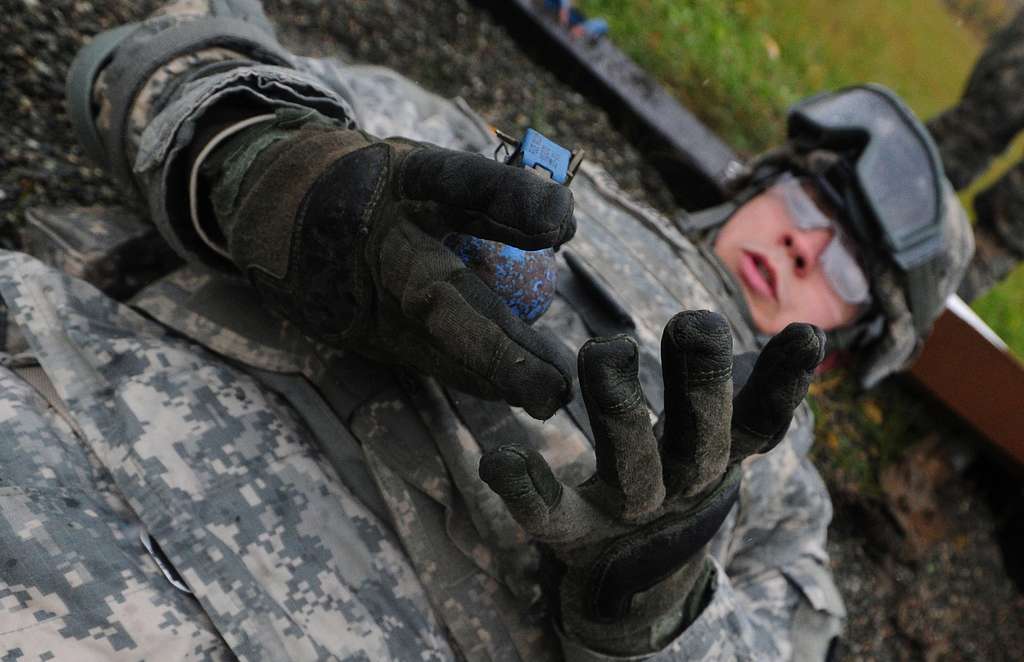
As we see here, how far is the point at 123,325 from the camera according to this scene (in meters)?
1.14

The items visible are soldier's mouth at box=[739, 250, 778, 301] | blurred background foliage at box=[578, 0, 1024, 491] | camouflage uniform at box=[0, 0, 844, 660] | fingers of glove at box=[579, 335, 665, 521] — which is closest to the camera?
fingers of glove at box=[579, 335, 665, 521]

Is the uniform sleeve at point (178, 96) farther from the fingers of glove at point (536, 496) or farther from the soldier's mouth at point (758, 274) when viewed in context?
the soldier's mouth at point (758, 274)

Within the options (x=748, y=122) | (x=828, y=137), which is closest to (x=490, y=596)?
(x=828, y=137)

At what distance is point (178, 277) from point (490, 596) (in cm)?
73

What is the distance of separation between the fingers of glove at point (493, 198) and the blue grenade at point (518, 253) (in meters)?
0.05

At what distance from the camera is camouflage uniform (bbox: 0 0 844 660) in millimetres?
855

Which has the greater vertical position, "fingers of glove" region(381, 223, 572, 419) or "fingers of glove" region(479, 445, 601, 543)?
"fingers of glove" region(381, 223, 572, 419)

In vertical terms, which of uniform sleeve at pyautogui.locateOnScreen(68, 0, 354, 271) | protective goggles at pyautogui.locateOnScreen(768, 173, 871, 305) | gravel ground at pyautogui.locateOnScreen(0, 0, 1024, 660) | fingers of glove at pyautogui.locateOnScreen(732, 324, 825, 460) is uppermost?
fingers of glove at pyautogui.locateOnScreen(732, 324, 825, 460)

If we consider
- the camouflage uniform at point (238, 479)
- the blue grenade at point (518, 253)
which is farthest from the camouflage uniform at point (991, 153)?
the blue grenade at point (518, 253)

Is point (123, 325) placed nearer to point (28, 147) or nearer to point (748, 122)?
point (28, 147)

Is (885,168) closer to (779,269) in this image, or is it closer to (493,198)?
(779,269)

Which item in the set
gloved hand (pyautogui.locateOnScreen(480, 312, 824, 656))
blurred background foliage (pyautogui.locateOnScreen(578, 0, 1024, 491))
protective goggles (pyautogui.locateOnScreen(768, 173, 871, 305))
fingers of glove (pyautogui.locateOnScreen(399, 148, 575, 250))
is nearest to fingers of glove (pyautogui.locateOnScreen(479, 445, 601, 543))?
gloved hand (pyautogui.locateOnScreen(480, 312, 824, 656))

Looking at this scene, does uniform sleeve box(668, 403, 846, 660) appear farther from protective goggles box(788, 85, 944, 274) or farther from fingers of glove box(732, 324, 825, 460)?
protective goggles box(788, 85, 944, 274)

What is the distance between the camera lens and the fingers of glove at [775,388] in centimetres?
79
